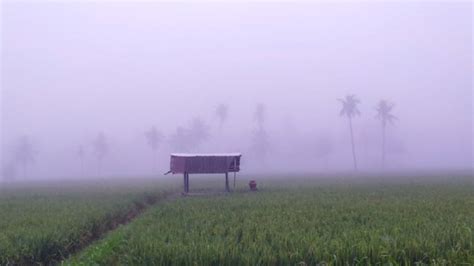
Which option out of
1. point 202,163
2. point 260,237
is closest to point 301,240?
point 260,237

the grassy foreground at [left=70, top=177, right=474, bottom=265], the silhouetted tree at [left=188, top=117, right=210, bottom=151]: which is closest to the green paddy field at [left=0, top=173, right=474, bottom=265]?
the grassy foreground at [left=70, top=177, right=474, bottom=265]

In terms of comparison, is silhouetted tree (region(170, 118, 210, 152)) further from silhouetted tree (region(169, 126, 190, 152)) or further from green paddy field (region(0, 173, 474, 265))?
green paddy field (region(0, 173, 474, 265))

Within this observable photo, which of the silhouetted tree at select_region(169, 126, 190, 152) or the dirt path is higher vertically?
the silhouetted tree at select_region(169, 126, 190, 152)

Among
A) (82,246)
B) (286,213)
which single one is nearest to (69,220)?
(82,246)

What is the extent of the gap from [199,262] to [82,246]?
6.94m

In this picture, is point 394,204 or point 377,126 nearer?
point 394,204

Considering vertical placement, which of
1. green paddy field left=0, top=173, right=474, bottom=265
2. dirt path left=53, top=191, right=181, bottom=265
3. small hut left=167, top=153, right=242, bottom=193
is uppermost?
small hut left=167, top=153, right=242, bottom=193

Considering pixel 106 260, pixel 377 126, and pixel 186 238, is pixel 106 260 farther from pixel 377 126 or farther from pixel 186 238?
pixel 377 126

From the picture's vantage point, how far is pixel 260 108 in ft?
344

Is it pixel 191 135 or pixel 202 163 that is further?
pixel 191 135

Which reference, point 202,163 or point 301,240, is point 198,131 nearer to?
point 202,163

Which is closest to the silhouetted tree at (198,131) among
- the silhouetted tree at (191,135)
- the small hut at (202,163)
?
the silhouetted tree at (191,135)

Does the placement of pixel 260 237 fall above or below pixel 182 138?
below

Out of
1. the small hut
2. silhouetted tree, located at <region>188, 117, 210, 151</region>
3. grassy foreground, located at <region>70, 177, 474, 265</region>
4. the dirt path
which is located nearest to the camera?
grassy foreground, located at <region>70, 177, 474, 265</region>
